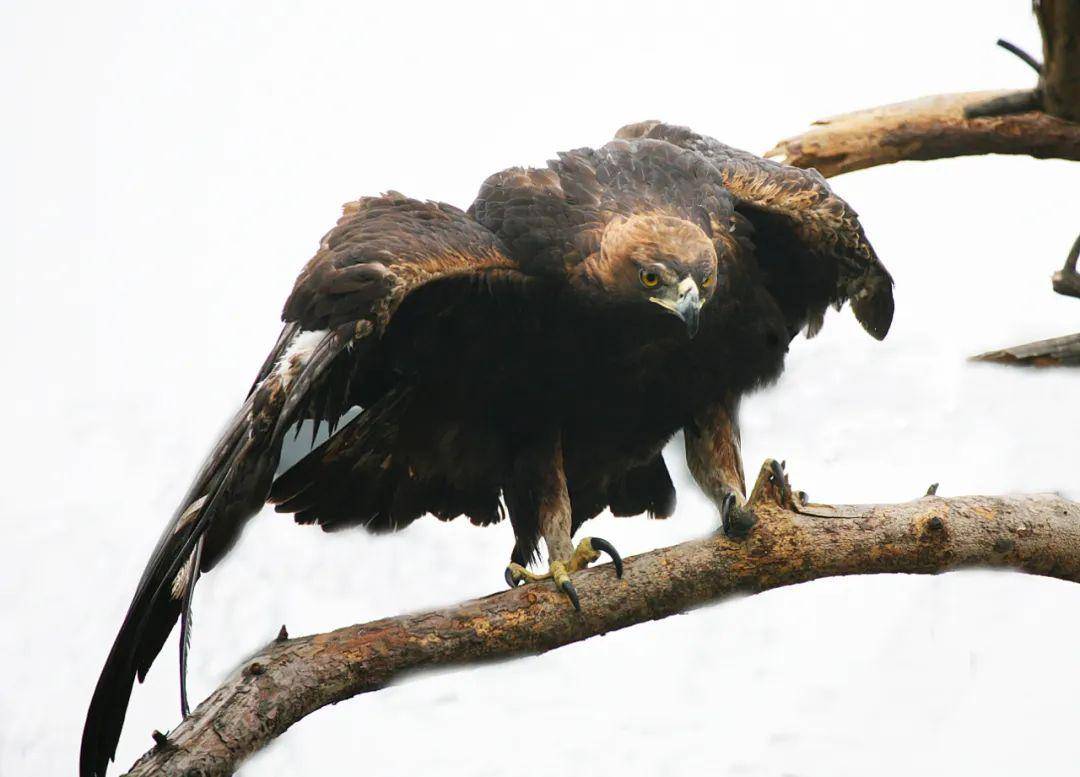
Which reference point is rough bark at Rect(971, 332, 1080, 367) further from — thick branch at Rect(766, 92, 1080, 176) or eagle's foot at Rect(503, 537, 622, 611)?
eagle's foot at Rect(503, 537, 622, 611)

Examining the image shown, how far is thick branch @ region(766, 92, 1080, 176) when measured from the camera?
19.7ft

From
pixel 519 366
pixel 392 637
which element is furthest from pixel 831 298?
pixel 392 637

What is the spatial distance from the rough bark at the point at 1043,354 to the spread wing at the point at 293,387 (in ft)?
9.62

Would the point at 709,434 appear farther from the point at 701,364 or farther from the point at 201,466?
the point at 201,466

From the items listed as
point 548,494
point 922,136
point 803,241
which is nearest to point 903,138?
point 922,136

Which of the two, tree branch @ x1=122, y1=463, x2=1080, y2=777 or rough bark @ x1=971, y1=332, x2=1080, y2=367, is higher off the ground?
rough bark @ x1=971, y1=332, x2=1080, y2=367

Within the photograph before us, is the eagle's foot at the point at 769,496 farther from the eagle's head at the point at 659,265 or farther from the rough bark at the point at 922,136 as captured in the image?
the rough bark at the point at 922,136

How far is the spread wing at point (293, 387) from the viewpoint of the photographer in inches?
151

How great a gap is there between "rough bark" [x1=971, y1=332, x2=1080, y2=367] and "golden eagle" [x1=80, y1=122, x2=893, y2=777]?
1072 mm

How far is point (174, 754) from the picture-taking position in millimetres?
3254

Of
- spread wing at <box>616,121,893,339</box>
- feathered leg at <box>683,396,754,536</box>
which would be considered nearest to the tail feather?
feathered leg at <box>683,396,754,536</box>

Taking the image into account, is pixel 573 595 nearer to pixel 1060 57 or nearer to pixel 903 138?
pixel 1060 57

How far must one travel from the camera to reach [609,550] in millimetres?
4141

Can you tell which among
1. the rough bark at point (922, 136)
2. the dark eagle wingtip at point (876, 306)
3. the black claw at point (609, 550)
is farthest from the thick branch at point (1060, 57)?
the black claw at point (609, 550)
